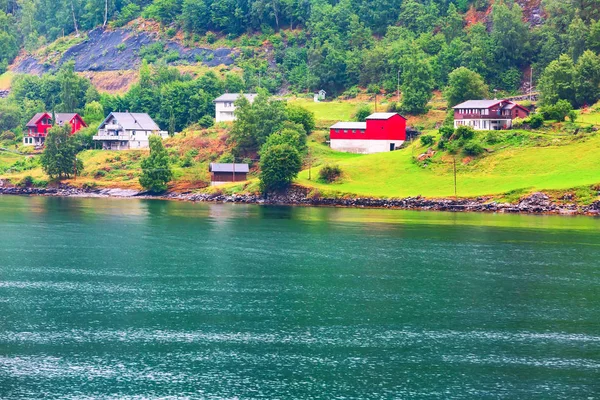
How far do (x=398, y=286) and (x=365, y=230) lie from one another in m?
33.0

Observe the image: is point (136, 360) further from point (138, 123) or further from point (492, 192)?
point (138, 123)

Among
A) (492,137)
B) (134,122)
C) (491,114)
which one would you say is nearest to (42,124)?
(134,122)

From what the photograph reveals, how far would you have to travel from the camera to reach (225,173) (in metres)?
152

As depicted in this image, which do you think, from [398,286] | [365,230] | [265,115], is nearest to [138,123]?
[265,115]

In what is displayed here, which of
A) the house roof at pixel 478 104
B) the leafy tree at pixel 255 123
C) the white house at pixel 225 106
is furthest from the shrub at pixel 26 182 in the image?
the house roof at pixel 478 104

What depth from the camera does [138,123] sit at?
180625 mm

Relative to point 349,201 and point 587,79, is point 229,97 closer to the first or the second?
point 349,201

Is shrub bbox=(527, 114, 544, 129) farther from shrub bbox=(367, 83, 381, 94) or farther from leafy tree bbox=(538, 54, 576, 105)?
shrub bbox=(367, 83, 381, 94)

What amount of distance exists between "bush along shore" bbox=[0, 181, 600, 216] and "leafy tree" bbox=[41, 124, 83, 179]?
3694 millimetres

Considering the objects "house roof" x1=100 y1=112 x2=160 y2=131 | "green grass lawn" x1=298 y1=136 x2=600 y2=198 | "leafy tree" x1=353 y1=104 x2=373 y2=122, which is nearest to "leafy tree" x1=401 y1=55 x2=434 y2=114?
"leafy tree" x1=353 y1=104 x2=373 y2=122

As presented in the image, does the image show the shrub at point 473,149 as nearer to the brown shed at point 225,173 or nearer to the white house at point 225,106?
the brown shed at point 225,173

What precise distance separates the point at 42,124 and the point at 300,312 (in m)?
147

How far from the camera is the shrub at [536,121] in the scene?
142m

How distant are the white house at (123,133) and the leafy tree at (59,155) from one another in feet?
54.5
